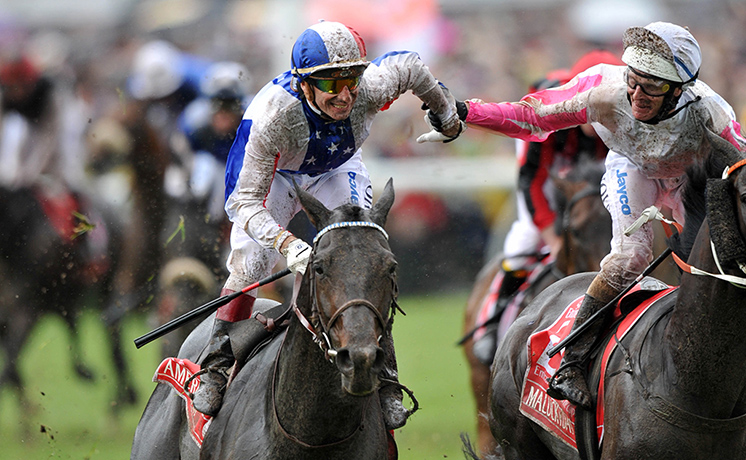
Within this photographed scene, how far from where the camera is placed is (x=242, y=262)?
4570mm

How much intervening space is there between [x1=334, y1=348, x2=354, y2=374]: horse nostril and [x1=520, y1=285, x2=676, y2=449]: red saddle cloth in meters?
1.54

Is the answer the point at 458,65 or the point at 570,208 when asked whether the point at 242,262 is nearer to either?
the point at 570,208

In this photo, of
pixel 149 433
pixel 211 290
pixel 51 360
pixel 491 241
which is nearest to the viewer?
pixel 149 433

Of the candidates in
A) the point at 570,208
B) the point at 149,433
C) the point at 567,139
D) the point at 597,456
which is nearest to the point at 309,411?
the point at 597,456

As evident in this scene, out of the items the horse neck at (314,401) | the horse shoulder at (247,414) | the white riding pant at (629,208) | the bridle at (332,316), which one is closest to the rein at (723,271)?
the white riding pant at (629,208)

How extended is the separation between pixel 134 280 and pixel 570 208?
4187mm

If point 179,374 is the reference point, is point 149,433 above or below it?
below

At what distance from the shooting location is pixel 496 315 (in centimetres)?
737

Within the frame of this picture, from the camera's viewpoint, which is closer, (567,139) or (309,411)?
(309,411)

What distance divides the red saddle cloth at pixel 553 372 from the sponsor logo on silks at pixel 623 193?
1.31 feet

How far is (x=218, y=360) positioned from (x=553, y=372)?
5.28ft

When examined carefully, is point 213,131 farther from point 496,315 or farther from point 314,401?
point 314,401

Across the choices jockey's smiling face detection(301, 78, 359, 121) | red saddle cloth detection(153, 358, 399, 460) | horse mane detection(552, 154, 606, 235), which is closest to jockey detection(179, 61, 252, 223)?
horse mane detection(552, 154, 606, 235)

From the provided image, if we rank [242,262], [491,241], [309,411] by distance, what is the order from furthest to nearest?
[491,241] → [242,262] → [309,411]
